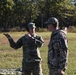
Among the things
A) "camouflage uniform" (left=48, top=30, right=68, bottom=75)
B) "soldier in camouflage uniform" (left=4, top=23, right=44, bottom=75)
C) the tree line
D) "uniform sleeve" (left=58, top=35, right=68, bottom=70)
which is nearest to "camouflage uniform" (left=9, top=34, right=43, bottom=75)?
"soldier in camouflage uniform" (left=4, top=23, right=44, bottom=75)

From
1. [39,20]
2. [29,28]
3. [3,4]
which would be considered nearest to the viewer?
[29,28]

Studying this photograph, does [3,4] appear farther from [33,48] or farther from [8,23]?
[33,48]

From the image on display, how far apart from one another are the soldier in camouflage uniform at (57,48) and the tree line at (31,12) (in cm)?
6256

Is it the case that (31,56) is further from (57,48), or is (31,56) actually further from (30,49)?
(57,48)

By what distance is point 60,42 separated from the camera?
→ 6742 millimetres

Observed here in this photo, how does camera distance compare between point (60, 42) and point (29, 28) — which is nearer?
point (60, 42)

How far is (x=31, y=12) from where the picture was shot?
7569 cm

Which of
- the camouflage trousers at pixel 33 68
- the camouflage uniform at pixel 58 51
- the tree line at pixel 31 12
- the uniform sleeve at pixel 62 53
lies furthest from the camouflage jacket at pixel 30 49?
the tree line at pixel 31 12

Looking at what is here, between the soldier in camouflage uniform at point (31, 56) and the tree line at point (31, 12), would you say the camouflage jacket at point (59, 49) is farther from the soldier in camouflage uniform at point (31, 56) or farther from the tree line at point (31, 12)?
the tree line at point (31, 12)

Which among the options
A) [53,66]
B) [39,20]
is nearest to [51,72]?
[53,66]

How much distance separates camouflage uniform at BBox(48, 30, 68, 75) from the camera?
6.67m

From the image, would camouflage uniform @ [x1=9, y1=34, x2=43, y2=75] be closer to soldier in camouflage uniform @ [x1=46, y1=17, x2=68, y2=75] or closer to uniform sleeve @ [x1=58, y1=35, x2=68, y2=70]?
soldier in camouflage uniform @ [x1=46, y1=17, x2=68, y2=75]

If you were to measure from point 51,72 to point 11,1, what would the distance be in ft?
217

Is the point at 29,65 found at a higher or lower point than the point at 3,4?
higher
